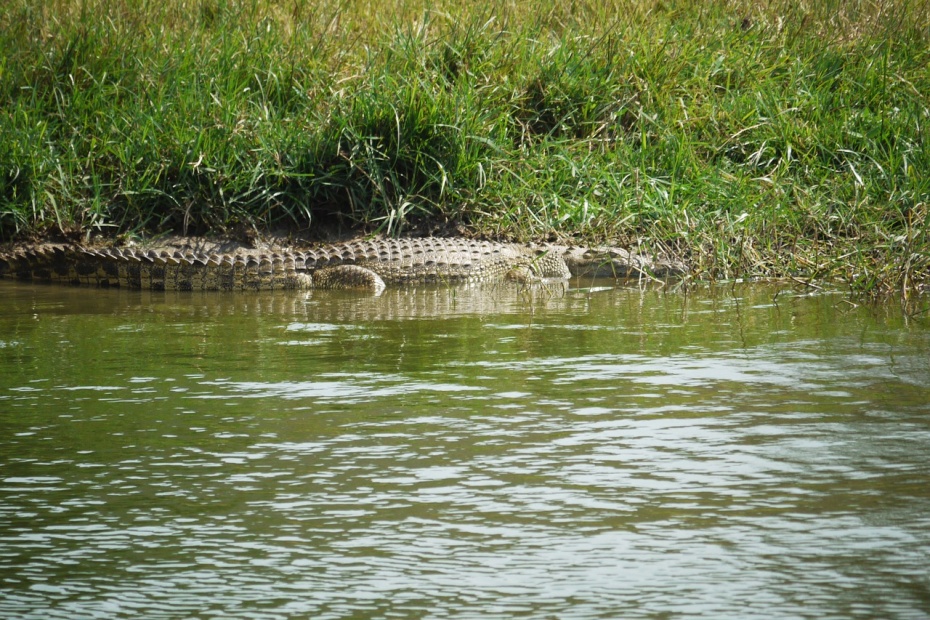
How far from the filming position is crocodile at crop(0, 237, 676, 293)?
25.2ft

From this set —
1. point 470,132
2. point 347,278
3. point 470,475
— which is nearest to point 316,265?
point 347,278

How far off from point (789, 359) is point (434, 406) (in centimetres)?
145

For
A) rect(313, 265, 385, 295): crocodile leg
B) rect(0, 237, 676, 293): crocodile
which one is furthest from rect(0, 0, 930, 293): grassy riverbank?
rect(313, 265, 385, 295): crocodile leg

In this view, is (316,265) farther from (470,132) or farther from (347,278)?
(470,132)

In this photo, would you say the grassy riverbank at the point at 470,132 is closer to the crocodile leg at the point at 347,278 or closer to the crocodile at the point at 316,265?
the crocodile at the point at 316,265

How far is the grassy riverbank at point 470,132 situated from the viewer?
775 centimetres

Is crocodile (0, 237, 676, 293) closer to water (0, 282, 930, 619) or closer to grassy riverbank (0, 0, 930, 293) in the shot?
grassy riverbank (0, 0, 930, 293)

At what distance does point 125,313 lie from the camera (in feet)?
20.4

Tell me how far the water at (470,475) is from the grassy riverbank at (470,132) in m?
2.79

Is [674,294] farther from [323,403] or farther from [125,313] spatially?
[323,403]

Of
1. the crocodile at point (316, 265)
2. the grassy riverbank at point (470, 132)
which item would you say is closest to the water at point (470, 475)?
→ the crocodile at point (316, 265)

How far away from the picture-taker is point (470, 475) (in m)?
2.90

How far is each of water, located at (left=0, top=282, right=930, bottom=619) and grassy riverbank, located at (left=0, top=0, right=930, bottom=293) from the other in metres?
2.79

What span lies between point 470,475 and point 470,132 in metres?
5.62
